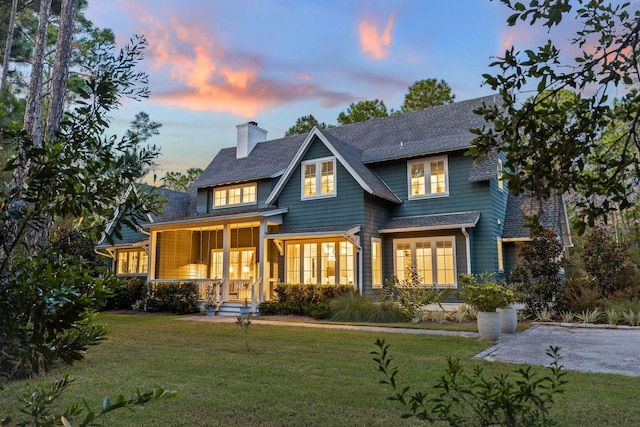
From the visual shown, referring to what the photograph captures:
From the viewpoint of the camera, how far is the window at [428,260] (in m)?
15.1

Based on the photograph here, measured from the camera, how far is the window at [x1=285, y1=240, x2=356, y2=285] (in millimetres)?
15641

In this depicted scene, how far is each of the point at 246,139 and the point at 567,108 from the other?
2082 centimetres

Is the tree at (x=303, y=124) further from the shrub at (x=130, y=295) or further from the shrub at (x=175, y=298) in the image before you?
the shrub at (x=175, y=298)

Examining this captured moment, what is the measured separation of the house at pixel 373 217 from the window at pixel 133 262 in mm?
2343

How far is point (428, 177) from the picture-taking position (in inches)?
640

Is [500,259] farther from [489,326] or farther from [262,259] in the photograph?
[262,259]

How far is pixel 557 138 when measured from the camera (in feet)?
9.00

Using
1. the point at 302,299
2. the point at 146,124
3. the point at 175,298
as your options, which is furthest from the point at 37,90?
the point at 146,124

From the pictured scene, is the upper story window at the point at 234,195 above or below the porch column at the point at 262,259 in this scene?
above

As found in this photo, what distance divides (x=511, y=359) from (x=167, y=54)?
1395 centimetres

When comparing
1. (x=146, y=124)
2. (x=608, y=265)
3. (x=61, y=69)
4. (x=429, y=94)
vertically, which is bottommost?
(x=608, y=265)

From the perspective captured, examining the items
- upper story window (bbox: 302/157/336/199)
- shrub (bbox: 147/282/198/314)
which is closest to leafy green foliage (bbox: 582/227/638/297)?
upper story window (bbox: 302/157/336/199)

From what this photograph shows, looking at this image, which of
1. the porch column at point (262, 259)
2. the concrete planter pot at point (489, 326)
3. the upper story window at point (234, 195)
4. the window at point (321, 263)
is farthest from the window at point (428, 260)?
the upper story window at point (234, 195)

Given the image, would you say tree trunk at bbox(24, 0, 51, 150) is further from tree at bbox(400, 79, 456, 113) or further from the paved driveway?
tree at bbox(400, 79, 456, 113)
